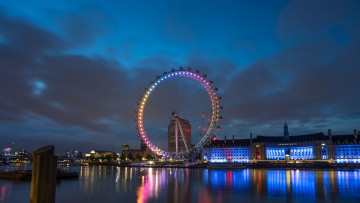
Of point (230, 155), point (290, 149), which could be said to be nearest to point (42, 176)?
point (290, 149)

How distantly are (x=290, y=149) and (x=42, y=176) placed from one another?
13061 cm

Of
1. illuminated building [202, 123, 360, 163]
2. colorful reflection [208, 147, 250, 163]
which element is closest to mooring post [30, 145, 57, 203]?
illuminated building [202, 123, 360, 163]

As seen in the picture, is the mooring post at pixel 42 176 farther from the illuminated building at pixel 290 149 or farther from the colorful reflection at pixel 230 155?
the colorful reflection at pixel 230 155

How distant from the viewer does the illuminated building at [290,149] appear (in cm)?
11454

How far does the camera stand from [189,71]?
232 ft

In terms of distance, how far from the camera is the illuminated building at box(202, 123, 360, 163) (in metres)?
115

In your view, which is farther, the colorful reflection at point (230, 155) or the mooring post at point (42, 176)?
the colorful reflection at point (230, 155)

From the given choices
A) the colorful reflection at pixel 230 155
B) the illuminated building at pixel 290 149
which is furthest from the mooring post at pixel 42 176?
the colorful reflection at pixel 230 155

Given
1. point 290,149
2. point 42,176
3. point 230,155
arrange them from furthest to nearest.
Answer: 1. point 230,155
2. point 290,149
3. point 42,176

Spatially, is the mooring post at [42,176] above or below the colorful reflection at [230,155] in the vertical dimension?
above

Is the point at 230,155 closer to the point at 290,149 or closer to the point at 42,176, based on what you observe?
the point at 290,149

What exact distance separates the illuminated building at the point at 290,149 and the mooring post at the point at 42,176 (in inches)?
4769

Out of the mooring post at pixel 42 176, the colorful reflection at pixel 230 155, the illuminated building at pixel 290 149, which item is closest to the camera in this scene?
the mooring post at pixel 42 176

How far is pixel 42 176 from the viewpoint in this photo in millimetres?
10586
